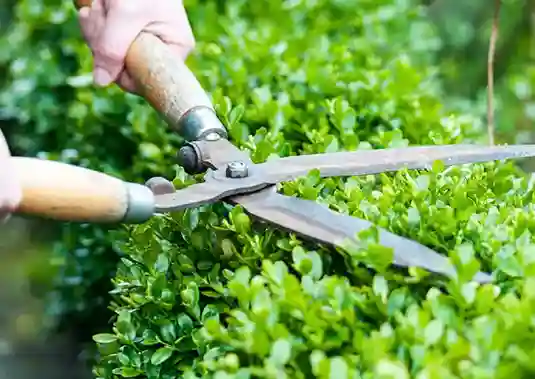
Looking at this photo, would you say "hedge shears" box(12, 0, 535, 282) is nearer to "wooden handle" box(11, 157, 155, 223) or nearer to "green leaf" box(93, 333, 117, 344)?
"wooden handle" box(11, 157, 155, 223)

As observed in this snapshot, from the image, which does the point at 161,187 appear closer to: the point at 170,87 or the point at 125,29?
the point at 170,87

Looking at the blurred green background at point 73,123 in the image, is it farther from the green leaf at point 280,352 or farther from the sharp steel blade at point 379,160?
the green leaf at point 280,352

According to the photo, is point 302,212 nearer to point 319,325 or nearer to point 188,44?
point 319,325

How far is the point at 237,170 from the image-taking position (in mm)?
1112

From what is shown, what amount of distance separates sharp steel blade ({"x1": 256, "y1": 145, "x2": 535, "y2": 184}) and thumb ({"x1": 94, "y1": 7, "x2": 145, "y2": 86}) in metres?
0.35

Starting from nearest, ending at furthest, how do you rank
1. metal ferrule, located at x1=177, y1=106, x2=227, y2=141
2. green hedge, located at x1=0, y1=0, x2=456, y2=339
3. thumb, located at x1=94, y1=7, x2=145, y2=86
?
metal ferrule, located at x1=177, y1=106, x2=227, y2=141
thumb, located at x1=94, y1=7, x2=145, y2=86
green hedge, located at x1=0, y1=0, x2=456, y2=339

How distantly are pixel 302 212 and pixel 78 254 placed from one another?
94cm

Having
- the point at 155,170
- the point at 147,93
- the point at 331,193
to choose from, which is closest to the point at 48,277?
the point at 155,170

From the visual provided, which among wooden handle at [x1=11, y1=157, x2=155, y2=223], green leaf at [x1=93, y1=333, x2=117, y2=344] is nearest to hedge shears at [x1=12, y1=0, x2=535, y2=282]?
wooden handle at [x1=11, y1=157, x2=155, y2=223]

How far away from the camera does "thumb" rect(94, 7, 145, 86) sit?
4.42 ft

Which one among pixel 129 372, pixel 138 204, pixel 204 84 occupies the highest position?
pixel 138 204

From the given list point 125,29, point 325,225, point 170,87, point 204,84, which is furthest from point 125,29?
point 325,225

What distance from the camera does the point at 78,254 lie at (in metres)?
1.84

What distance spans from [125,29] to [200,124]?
0.78ft
